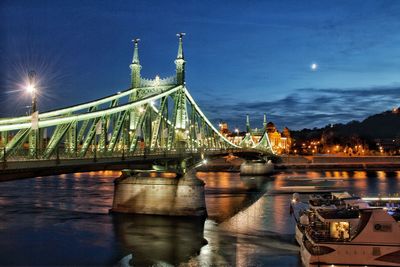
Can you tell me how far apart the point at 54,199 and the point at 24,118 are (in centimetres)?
3150

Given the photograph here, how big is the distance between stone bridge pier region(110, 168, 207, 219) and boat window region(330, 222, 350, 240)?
18.0 meters

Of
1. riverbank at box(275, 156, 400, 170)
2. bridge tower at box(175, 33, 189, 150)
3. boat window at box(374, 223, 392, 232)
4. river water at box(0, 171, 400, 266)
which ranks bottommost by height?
river water at box(0, 171, 400, 266)

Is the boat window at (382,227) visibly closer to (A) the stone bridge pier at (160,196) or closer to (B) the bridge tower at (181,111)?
(A) the stone bridge pier at (160,196)

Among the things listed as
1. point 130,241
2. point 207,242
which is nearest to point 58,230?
point 130,241

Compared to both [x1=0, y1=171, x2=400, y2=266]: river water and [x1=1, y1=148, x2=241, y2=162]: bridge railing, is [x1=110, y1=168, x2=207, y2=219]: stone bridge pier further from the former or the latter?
[x1=1, y1=148, x2=241, y2=162]: bridge railing

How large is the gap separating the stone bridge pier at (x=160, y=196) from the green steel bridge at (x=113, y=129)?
283cm

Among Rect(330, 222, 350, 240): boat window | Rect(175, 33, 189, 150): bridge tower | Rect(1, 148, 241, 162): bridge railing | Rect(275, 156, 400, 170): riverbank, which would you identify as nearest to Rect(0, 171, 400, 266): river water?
Rect(330, 222, 350, 240): boat window

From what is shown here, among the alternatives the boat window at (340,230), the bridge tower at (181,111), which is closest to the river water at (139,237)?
the boat window at (340,230)

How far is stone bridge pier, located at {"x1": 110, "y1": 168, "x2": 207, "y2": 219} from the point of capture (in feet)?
136

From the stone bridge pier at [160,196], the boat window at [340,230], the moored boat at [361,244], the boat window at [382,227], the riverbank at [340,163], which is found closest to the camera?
the moored boat at [361,244]

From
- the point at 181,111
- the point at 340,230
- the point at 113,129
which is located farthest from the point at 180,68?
the point at 340,230

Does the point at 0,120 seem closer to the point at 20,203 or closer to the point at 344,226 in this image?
the point at 344,226

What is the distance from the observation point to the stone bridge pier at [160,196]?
4138 centimetres

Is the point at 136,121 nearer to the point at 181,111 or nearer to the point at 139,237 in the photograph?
the point at 181,111
